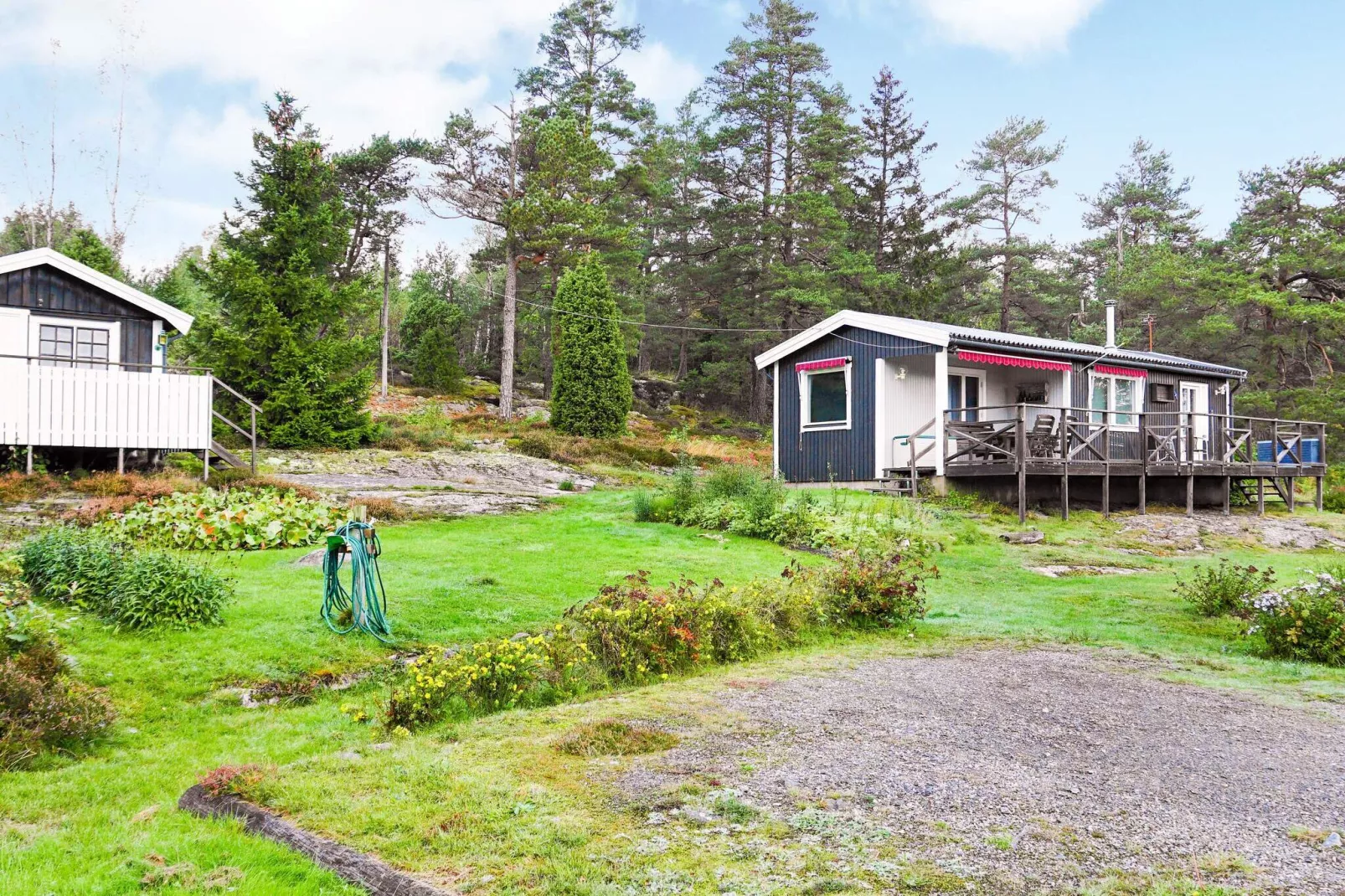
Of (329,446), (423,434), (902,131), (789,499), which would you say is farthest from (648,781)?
(902,131)

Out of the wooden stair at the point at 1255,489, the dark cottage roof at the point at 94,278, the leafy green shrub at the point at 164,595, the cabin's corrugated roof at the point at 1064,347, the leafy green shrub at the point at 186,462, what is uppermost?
the dark cottage roof at the point at 94,278

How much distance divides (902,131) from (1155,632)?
112 ft

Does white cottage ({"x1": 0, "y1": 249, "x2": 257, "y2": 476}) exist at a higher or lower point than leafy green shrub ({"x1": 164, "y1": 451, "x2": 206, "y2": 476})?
higher

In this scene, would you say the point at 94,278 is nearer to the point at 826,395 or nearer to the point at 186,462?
the point at 186,462

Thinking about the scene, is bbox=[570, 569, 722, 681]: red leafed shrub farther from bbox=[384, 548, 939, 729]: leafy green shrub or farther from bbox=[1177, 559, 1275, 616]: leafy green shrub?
bbox=[1177, 559, 1275, 616]: leafy green shrub

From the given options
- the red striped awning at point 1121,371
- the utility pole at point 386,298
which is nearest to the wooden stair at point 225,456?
the utility pole at point 386,298

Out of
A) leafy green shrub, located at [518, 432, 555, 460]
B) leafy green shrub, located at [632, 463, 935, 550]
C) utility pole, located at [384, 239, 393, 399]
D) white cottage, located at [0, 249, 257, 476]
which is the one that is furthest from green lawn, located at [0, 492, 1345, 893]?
utility pole, located at [384, 239, 393, 399]

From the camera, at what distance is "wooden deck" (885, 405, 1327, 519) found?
53.1 ft

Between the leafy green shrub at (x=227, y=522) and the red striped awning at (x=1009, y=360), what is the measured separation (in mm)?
12052

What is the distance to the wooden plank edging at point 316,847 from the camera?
9.55 feet

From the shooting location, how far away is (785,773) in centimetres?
388

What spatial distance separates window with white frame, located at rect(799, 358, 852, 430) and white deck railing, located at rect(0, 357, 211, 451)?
12.0 m

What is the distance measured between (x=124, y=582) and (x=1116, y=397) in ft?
67.2

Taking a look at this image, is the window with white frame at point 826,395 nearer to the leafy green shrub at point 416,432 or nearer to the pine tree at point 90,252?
the leafy green shrub at point 416,432
